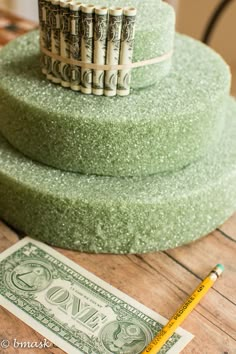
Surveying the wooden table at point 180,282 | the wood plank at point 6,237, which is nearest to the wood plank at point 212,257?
the wooden table at point 180,282

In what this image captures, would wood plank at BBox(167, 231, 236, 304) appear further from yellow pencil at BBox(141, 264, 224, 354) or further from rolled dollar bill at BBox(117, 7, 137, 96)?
rolled dollar bill at BBox(117, 7, 137, 96)

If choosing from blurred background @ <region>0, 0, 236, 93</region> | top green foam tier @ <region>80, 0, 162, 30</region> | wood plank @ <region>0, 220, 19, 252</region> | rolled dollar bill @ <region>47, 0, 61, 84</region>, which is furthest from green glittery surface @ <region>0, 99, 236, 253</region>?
blurred background @ <region>0, 0, 236, 93</region>

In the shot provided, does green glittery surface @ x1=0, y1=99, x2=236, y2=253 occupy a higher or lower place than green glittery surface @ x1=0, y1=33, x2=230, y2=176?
lower

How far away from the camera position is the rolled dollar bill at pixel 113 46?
0.80m

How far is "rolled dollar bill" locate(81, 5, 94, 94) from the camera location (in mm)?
811

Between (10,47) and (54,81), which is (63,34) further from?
(10,47)

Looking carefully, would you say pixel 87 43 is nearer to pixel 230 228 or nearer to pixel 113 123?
pixel 113 123

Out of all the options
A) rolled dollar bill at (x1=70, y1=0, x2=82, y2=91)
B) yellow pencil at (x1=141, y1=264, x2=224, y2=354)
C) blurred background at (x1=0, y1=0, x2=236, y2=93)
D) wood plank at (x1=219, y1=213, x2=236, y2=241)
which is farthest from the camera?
blurred background at (x1=0, y1=0, x2=236, y2=93)

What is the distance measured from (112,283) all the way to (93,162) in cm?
A: 20

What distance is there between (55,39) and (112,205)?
29cm

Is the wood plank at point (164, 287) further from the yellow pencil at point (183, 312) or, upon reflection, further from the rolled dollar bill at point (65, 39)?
the rolled dollar bill at point (65, 39)

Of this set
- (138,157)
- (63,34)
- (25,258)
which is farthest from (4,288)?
(63,34)

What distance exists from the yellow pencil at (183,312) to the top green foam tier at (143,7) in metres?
0.42

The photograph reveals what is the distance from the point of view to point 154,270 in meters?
0.85
